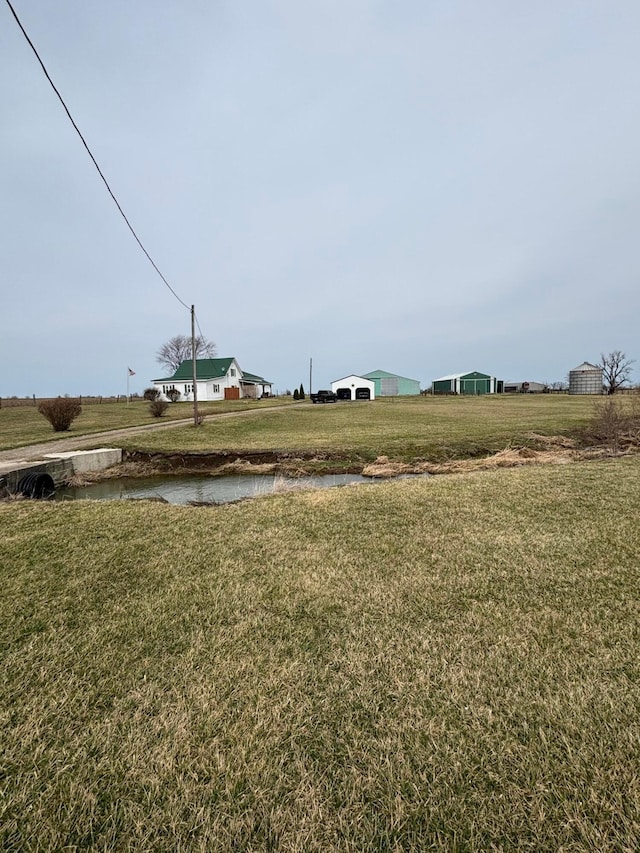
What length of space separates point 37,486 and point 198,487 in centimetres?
336

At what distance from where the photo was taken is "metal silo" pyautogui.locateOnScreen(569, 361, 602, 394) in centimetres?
5644

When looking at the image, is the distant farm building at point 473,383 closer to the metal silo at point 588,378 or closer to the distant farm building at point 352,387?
the metal silo at point 588,378

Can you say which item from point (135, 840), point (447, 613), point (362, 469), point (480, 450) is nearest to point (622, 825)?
point (447, 613)

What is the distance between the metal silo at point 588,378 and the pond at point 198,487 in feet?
203

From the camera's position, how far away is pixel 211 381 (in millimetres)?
47562

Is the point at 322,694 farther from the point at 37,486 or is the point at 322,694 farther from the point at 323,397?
the point at 323,397

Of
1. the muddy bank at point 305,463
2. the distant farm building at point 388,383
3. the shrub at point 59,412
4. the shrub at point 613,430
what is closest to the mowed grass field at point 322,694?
the muddy bank at point 305,463

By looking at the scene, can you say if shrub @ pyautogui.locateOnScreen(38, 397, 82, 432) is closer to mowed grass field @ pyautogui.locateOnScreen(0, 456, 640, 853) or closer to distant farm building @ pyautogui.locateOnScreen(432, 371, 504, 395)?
mowed grass field @ pyautogui.locateOnScreen(0, 456, 640, 853)

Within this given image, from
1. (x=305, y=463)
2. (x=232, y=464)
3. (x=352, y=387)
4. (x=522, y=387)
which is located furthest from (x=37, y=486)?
(x=522, y=387)

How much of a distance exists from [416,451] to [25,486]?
10527 mm

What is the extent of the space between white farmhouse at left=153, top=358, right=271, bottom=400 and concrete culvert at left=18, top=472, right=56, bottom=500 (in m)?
39.9

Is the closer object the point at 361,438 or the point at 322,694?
the point at 322,694

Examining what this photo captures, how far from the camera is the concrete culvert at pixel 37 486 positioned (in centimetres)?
763

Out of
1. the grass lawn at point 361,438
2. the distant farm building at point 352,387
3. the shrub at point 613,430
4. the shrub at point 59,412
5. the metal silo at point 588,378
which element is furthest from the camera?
the metal silo at point 588,378
